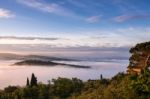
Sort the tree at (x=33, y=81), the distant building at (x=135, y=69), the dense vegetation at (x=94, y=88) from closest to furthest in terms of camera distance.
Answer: the dense vegetation at (x=94, y=88)
the distant building at (x=135, y=69)
the tree at (x=33, y=81)

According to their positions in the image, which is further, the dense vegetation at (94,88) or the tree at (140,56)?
the tree at (140,56)

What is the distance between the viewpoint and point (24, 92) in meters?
108

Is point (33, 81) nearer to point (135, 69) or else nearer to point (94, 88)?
point (94, 88)

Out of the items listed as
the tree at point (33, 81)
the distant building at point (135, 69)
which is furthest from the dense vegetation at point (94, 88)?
the distant building at point (135, 69)

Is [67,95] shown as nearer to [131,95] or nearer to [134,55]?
[134,55]

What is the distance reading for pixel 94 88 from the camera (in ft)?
268

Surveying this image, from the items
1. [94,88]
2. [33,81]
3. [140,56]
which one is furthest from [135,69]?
[33,81]

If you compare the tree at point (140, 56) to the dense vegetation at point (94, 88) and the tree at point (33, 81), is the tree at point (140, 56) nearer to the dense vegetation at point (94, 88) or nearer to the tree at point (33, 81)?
the dense vegetation at point (94, 88)

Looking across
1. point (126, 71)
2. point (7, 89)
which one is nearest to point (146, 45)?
point (126, 71)

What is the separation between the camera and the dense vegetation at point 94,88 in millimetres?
53531

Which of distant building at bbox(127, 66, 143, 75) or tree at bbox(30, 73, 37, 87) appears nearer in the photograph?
distant building at bbox(127, 66, 143, 75)

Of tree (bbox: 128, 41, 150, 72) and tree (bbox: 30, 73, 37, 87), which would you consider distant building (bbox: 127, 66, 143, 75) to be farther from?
tree (bbox: 30, 73, 37, 87)

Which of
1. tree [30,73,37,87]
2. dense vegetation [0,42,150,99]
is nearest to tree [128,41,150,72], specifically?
dense vegetation [0,42,150,99]

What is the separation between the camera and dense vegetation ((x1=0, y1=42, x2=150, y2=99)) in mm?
53531
